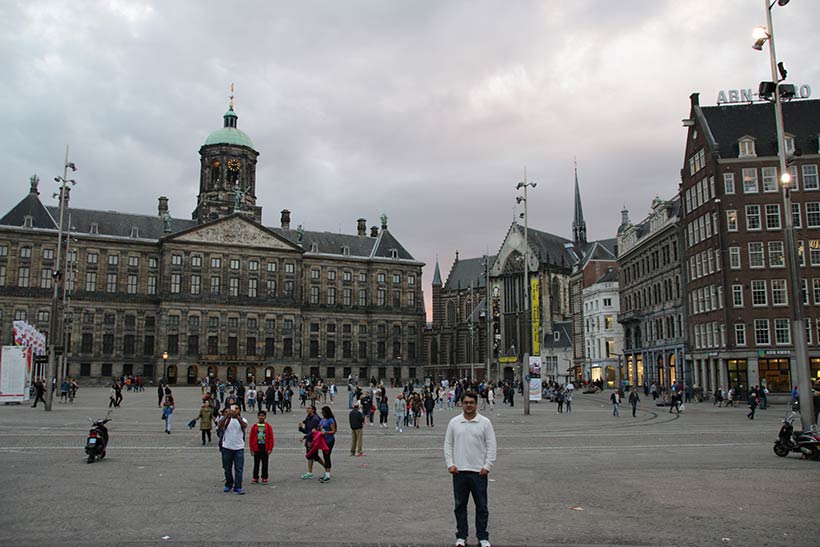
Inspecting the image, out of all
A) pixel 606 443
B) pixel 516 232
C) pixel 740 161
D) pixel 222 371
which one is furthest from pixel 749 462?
pixel 516 232

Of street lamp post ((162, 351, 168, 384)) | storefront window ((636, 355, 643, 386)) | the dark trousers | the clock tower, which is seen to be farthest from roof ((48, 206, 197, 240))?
the dark trousers

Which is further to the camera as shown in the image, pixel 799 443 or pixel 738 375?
pixel 738 375

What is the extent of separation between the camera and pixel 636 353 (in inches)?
2717

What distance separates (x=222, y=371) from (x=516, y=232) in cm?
5032

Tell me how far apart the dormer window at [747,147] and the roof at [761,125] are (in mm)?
496

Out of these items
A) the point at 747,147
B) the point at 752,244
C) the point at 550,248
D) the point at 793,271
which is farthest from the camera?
the point at 550,248

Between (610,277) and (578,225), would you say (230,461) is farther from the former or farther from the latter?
(578,225)

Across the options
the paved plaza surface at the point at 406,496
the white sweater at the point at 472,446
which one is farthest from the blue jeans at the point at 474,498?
the paved plaza surface at the point at 406,496

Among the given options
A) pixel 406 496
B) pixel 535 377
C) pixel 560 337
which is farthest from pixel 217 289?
pixel 406 496

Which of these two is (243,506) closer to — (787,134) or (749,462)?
(749,462)

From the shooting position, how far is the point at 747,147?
1984 inches

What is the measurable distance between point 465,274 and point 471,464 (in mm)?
120669

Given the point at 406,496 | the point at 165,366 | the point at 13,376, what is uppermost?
the point at 165,366

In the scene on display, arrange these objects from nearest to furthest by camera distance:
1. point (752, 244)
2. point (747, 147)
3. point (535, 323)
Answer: point (752, 244) < point (535, 323) < point (747, 147)
